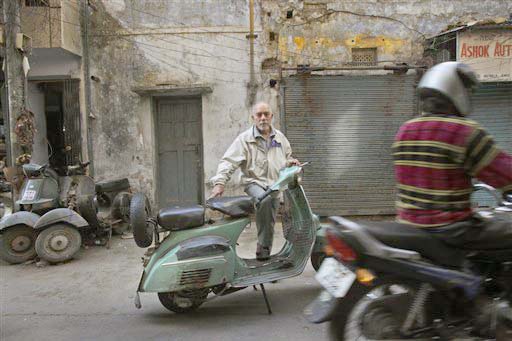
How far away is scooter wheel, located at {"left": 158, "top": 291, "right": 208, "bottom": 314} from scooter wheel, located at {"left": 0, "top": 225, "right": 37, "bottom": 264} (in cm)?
291

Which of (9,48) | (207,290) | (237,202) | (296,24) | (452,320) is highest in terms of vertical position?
(296,24)

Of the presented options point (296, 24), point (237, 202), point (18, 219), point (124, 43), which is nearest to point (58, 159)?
point (124, 43)

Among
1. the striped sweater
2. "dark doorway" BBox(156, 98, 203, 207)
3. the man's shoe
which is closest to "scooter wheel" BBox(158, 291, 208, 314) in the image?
the man's shoe

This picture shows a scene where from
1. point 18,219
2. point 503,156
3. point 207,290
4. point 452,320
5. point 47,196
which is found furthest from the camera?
point 47,196

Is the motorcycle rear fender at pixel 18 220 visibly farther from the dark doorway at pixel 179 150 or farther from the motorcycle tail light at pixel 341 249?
the motorcycle tail light at pixel 341 249

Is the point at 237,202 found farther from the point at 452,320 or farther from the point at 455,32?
the point at 455,32

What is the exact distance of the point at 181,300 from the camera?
389cm

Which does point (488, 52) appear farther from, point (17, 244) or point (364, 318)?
point (17, 244)

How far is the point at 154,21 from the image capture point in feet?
26.8

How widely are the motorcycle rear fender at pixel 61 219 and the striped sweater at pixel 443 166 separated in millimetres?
4581

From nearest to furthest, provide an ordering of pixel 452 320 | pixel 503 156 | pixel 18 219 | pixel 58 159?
1. pixel 503 156
2. pixel 452 320
3. pixel 18 219
4. pixel 58 159

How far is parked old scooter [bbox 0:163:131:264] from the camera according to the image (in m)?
5.74

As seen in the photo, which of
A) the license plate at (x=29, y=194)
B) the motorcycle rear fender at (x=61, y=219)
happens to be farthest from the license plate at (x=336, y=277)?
the license plate at (x=29, y=194)

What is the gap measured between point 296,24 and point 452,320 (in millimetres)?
6725
